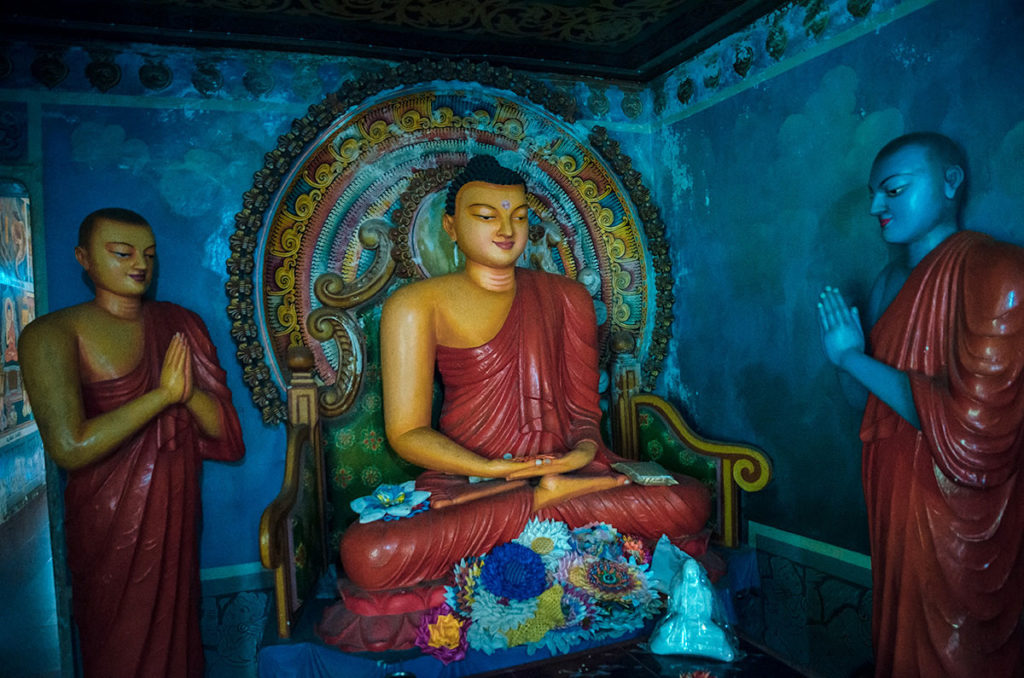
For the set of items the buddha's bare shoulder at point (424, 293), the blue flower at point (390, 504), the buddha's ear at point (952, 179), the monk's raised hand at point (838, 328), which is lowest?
the blue flower at point (390, 504)

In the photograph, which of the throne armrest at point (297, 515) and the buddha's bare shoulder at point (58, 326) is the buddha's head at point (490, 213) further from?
the buddha's bare shoulder at point (58, 326)

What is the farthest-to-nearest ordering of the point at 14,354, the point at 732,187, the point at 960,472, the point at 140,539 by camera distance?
1. the point at 14,354
2. the point at 732,187
3. the point at 140,539
4. the point at 960,472

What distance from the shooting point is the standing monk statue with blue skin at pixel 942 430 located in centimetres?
214

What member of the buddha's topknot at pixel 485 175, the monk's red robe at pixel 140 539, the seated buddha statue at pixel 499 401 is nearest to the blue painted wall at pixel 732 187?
the monk's red robe at pixel 140 539

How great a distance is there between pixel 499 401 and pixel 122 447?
1.69m

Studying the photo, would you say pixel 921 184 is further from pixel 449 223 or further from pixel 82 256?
pixel 82 256

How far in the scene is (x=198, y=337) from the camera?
10.4 ft

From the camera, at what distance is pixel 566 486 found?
305 centimetres

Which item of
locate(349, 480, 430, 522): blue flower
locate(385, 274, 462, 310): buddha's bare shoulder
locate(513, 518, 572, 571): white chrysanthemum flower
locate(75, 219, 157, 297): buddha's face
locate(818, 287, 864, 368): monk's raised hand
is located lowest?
locate(513, 518, 572, 571): white chrysanthemum flower

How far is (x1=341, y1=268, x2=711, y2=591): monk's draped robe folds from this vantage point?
2.73 m

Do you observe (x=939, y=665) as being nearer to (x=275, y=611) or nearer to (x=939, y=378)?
(x=939, y=378)

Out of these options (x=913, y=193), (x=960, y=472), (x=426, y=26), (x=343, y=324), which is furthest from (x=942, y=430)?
(x=426, y=26)

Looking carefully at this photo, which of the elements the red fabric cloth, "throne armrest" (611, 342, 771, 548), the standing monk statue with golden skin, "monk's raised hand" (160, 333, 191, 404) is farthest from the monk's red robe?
the red fabric cloth

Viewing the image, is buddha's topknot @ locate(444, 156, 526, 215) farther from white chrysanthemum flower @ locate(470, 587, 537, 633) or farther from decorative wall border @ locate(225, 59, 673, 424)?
white chrysanthemum flower @ locate(470, 587, 537, 633)
